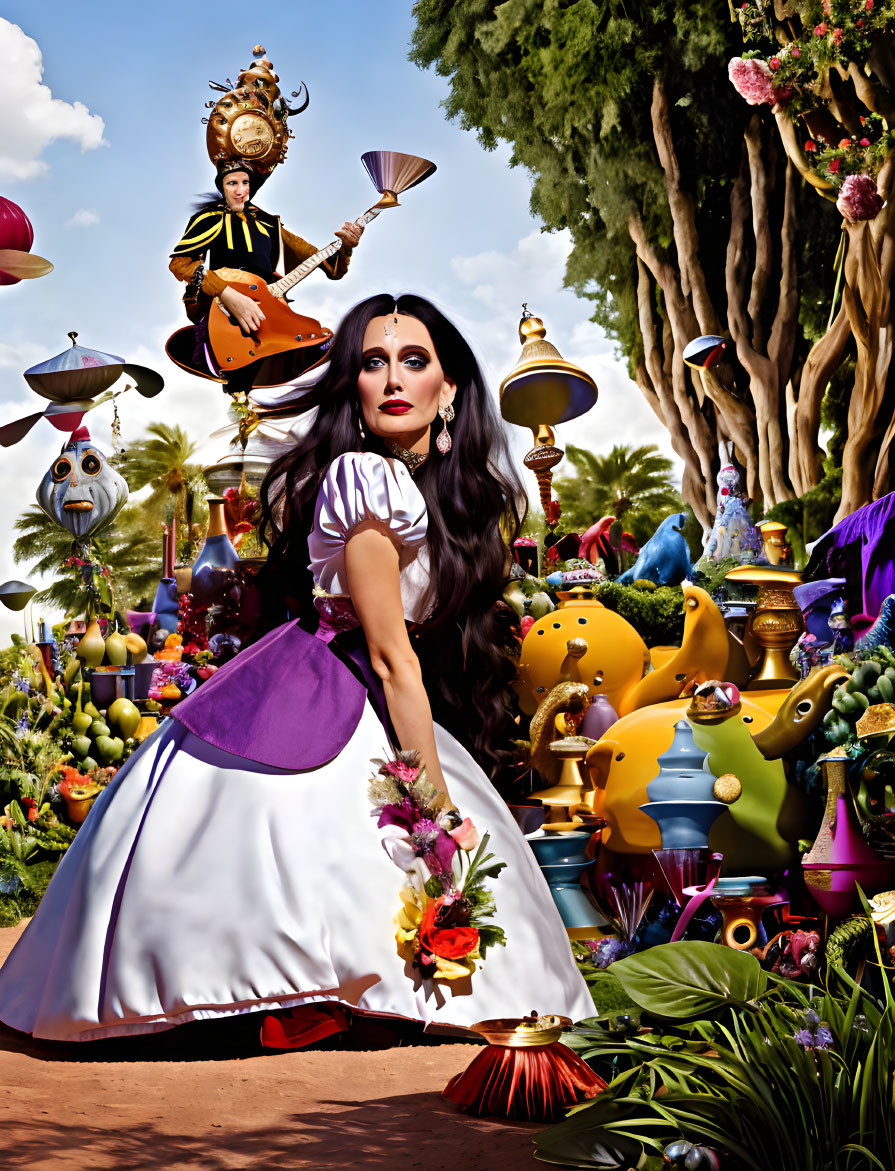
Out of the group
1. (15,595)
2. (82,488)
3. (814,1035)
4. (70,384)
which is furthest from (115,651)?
(814,1035)

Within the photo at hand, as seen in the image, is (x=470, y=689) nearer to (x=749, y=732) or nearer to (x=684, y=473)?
(x=749, y=732)

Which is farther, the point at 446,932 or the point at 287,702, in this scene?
the point at 287,702

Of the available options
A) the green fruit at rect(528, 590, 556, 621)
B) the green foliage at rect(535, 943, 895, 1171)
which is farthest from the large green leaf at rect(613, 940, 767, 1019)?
the green fruit at rect(528, 590, 556, 621)

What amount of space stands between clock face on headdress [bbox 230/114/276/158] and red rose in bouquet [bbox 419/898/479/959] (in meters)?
4.16

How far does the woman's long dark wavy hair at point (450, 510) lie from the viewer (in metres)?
3.04

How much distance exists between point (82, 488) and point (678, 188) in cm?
1083

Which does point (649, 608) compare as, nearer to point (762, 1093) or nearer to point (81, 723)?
point (81, 723)

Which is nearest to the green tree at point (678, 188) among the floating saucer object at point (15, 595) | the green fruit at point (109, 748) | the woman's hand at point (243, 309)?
the floating saucer object at point (15, 595)

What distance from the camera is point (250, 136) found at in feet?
17.9

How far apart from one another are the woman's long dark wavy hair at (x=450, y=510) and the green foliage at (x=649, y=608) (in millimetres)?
3072

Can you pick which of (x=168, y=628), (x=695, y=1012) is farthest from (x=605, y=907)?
(x=168, y=628)

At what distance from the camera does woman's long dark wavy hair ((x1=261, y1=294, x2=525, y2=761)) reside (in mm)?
3039

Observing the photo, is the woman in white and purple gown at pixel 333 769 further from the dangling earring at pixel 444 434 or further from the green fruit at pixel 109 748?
the green fruit at pixel 109 748

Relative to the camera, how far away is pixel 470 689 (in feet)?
10.4
